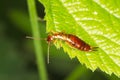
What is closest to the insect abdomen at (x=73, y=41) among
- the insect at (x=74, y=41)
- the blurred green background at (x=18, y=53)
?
the insect at (x=74, y=41)

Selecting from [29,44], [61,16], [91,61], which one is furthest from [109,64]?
[29,44]

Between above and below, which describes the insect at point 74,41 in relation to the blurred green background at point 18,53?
above

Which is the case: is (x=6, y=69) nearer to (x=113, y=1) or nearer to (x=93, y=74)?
(x=93, y=74)

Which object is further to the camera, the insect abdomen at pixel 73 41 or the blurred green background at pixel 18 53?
the blurred green background at pixel 18 53

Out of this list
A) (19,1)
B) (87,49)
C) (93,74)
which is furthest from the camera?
(19,1)

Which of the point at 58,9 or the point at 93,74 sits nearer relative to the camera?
the point at 58,9

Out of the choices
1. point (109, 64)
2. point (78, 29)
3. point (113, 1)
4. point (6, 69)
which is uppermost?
point (113, 1)

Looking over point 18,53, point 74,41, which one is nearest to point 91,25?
point 74,41

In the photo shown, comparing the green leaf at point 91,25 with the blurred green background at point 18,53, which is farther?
the blurred green background at point 18,53

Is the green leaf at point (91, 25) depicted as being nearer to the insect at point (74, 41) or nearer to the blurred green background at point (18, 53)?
the insect at point (74, 41)
